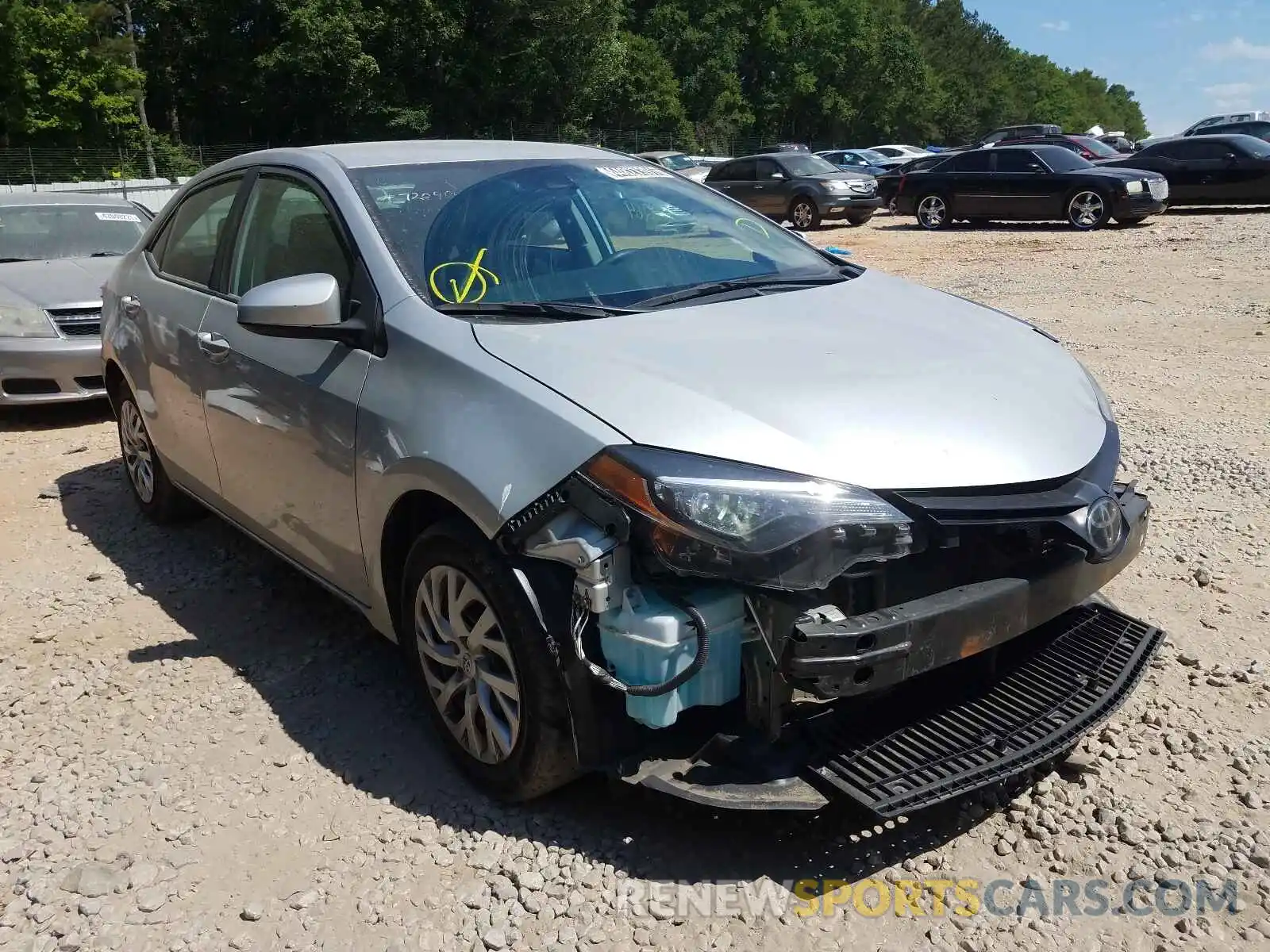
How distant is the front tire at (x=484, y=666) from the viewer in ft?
8.48

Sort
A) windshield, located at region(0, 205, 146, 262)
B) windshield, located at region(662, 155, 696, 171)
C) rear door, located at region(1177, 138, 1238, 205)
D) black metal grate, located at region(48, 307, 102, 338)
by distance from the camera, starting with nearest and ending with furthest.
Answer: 1. black metal grate, located at region(48, 307, 102, 338)
2. windshield, located at region(0, 205, 146, 262)
3. rear door, located at region(1177, 138, 1238, 205)
4. windshield, located at region(662, 155, 696, 171)

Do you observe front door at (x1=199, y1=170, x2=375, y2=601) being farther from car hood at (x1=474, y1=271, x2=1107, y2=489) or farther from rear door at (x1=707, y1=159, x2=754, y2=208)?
rear door at (x1=707, y1=159, x2=754, y2=208)

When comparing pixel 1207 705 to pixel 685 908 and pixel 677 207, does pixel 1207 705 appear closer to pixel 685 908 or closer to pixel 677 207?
pixel 685 908

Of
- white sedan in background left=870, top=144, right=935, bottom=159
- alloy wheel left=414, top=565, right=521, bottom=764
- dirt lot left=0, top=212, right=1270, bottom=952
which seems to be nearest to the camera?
dirt lot left=0, top=212, right=1270, bottom=952

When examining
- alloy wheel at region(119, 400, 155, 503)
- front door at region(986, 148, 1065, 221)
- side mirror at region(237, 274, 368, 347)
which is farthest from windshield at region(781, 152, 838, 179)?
side mirror at region(237, 274, 368, 347)

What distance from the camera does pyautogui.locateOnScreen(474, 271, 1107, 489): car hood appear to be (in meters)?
2.45

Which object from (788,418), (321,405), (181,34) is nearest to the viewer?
(788,418)

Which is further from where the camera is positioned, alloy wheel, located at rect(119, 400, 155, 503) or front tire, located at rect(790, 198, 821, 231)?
front tire, located at rect(790, 198, 821, 231)

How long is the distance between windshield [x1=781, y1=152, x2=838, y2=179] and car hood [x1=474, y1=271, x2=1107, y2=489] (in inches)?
746

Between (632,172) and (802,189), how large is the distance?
18.0 meters

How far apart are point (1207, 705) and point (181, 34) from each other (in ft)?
165

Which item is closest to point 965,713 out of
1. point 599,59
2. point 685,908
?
point 685,908

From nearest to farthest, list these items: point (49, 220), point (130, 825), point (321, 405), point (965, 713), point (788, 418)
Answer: point (788, 418), point (965, 713), point (130, 825), point (321, 405), point (49, 220)

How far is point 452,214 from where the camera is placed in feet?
11.2
